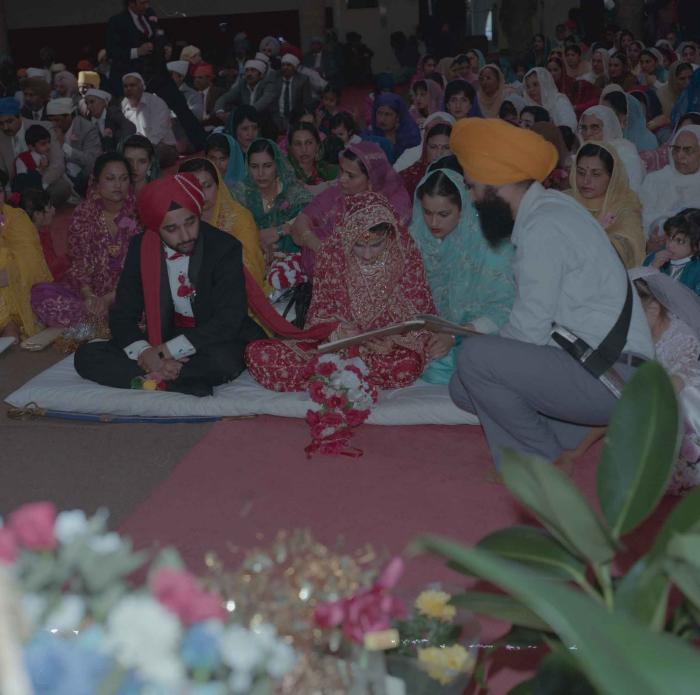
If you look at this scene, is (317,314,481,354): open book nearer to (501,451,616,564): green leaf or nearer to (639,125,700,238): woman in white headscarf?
(501,451,616,564): green leaf

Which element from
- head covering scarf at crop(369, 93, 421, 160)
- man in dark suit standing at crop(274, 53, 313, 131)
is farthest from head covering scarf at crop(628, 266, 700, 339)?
man in dark suit standing at crop(274, 53, 313, 131)

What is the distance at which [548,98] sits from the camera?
798 centimetres

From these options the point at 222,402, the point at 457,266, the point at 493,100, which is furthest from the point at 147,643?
the point at 493,100

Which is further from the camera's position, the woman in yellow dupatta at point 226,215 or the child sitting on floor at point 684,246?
the woman in yellow dupatta at point 226,215

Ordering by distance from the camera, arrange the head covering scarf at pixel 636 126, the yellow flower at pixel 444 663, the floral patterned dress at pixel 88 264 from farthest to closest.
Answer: the head covering scarf at pixel 636 126, the floral patterned dress at pixel 88 264, the yellow flower at pixel 444 663

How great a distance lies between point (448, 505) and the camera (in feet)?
9.34

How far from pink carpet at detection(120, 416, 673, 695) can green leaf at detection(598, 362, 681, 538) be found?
1422 mm

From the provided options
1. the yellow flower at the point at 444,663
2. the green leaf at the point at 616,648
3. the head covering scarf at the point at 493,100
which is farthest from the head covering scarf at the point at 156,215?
the head covering scarf at the point at 493,100

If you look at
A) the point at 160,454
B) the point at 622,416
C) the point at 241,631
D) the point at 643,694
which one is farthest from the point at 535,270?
the point at 643,694

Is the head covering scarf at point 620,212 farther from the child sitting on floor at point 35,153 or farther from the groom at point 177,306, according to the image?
the child sitting on floor at point 35,153

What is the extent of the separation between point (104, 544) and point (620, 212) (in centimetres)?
377

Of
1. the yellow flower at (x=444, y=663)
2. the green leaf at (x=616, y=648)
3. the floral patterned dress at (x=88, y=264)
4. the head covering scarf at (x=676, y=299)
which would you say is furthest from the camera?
the floral patterned dress at (x=88, y=264)

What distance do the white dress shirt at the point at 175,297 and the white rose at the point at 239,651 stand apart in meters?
2.89

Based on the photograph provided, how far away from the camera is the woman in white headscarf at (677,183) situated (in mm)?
5078
